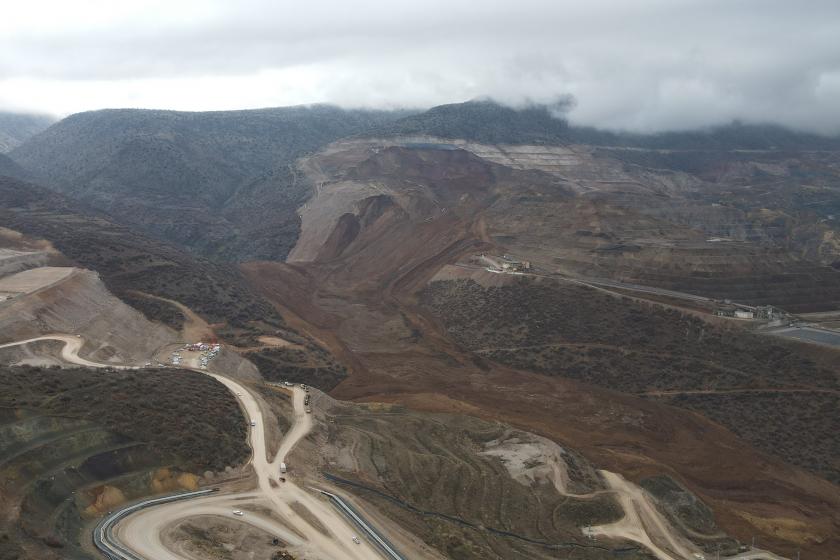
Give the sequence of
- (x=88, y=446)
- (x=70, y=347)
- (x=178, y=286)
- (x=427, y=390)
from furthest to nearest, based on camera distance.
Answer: (x=178, y=286)
(x=427, y=390)
(x=70, y=347)
(x=88, y=446)

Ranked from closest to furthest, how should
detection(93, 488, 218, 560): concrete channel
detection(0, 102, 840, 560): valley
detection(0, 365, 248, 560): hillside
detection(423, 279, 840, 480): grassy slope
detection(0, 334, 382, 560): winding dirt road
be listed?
1. detection(93, 488, 218, 560): concrete channel
2. detection(0, 365, 248, 560): hillside
3. detection(0, 334, 382, 560): winding dirt road
4. detection(0, 102, 840, 560): valley
5. detection(423, 279, 840, 480): grassy slope

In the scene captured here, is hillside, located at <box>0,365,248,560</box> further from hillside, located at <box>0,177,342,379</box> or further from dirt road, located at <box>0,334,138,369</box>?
hillside, located at <box>0,177,342,379</box>

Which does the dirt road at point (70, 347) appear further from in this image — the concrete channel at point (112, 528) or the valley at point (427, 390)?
the concrete channel at point (112, 528)

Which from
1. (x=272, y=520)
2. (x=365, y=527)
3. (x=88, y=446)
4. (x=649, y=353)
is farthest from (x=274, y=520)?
(x=649, y=353)

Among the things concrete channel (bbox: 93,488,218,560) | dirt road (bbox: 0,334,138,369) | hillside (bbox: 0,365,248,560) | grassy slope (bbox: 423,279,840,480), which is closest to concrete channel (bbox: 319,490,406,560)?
concrete channel (bbox: 93,488,218,560)

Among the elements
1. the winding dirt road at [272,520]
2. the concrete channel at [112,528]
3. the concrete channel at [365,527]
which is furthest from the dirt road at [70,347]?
the concrete channel at [365,527]

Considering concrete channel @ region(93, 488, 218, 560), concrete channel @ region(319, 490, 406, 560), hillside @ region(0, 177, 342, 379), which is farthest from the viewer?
hillside @ region(0, 177, 342, 379)

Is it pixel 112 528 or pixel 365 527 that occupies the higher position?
pixel 112 528

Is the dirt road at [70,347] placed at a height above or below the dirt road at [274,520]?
above

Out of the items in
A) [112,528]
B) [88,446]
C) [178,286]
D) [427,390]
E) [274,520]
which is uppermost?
[178,286]

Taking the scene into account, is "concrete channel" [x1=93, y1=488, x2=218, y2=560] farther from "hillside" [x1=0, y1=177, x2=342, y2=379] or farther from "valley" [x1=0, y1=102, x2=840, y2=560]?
"hillside" [x1=0, y1=177, x2=342, y2=379]

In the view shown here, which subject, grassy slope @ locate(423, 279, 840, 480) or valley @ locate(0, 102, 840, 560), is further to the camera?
grassy slope @ locate(423, 279, 840, 480)

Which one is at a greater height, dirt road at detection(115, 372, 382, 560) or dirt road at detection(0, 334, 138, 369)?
dirt road at detection(0, 334, 138, 369)

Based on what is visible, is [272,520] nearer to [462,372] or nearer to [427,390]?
[427,390]
